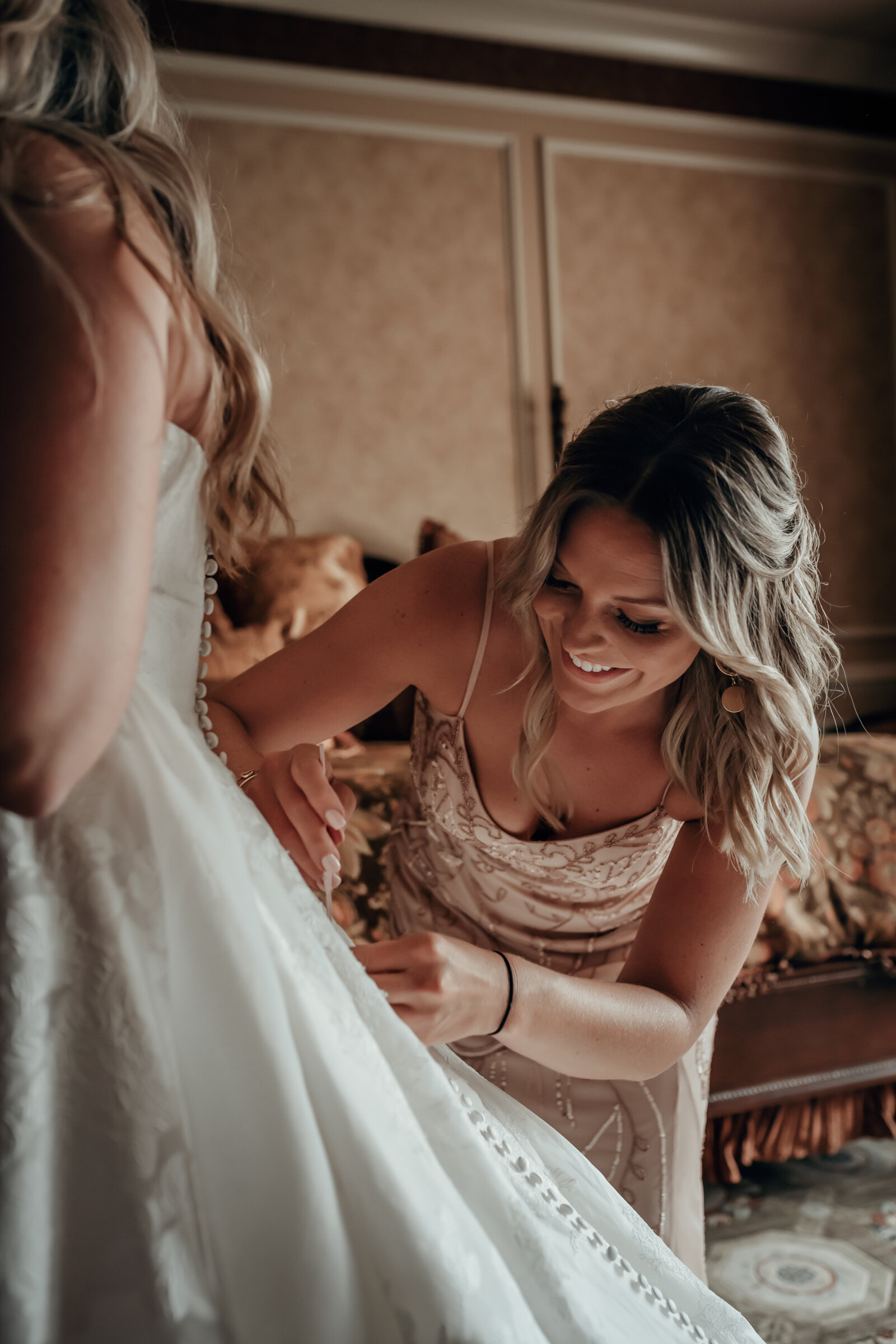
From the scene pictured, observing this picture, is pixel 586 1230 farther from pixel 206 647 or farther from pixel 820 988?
pixel 820 988

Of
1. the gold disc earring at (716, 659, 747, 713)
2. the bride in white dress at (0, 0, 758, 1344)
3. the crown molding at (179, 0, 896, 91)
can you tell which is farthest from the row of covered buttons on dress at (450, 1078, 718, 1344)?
the crown molding at (179, 0, 896, 91)

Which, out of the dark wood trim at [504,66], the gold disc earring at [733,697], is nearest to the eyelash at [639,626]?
the gold disc earring at [733,697]

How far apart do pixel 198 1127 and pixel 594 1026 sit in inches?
19.4

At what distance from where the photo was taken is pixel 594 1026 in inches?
37.1

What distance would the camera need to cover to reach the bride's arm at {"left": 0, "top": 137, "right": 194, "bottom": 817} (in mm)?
→ 482

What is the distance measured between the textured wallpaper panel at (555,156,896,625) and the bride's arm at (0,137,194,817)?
3.40m

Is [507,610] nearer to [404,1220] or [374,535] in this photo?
[404,1220]

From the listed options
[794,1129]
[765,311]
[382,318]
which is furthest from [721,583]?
[765,311]

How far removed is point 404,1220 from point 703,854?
0.66m

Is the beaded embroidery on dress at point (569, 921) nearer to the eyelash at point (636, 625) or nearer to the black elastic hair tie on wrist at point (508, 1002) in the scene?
the eyelash at point (636, 625)

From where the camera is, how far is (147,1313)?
0.50 meters

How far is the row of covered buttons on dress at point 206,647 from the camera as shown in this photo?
715 mm

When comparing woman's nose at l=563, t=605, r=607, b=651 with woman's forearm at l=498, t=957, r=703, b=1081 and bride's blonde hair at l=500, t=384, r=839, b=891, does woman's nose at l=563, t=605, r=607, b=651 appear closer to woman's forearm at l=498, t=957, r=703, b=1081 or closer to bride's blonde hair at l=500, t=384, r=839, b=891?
bride's blonde hair at l=500, t=384, r=839, b=891

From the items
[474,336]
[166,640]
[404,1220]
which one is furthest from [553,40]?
[404,1220]
